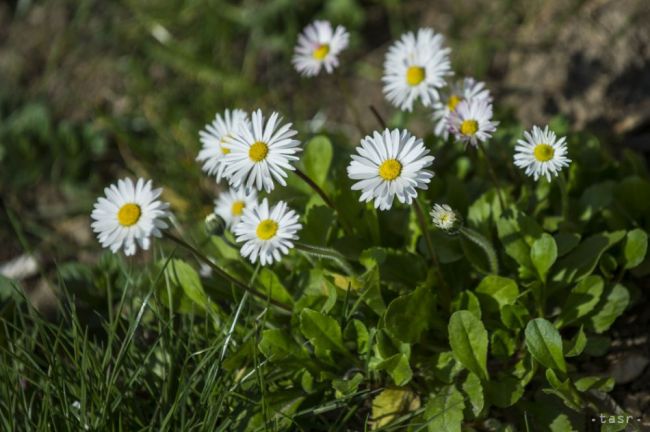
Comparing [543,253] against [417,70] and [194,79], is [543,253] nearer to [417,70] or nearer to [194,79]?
[417,70]

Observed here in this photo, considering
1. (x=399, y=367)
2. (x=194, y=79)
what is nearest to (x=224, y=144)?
(x=399, y=367)

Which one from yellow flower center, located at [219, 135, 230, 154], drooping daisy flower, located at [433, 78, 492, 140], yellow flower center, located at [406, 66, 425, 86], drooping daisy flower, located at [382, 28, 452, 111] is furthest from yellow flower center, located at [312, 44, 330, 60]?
yellow flower center, located at [219, 135, 230, 154]

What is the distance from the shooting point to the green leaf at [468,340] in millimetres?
2551

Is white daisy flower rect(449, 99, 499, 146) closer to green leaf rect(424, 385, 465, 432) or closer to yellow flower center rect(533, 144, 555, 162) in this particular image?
yellow flower center rect(533, 144, 555, 162)

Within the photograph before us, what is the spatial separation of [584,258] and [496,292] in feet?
1.18

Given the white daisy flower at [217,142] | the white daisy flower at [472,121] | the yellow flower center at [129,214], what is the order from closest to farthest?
1. the yellow flower center at [129,214]
2. the white daisy flower at [472,121]
3. the white daisy flower at [217,142]

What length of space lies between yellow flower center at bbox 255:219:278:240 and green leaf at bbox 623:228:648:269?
1261mm

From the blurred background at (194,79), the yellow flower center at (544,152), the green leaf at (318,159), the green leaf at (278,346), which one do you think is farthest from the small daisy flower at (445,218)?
the blurred background at (194,79)

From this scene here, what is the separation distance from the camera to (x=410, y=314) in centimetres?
260

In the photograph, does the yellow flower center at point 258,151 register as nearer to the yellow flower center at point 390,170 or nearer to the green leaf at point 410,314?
the yellow flower center at point 390,170

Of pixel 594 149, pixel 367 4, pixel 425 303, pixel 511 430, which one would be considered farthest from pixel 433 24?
pixel 511 430

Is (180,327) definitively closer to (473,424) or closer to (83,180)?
(473,424)

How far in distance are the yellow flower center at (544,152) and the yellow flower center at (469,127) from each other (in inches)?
10.5

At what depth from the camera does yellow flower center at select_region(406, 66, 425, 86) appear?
309 centimetres
